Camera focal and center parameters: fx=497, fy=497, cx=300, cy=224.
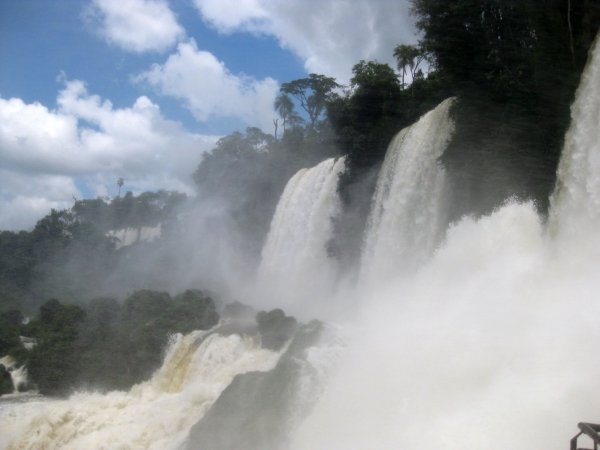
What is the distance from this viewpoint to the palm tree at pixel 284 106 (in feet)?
144

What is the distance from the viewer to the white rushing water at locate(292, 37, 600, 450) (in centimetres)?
583

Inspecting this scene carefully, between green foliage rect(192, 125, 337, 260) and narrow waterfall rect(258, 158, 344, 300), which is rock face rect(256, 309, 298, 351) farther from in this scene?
green foliage rect(192, 125, 337, 260)

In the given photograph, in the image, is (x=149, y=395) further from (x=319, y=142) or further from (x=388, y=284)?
(x=319, y=142)

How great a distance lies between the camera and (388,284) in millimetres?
13383

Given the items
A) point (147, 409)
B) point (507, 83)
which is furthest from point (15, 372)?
point (507, 83)

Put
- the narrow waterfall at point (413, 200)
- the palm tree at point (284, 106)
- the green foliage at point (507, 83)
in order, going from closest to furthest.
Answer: the green foliage at point (507, 83) < the narrow waterfall at point (413, 200) < the palm tree at point (284, 106)

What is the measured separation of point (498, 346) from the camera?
691cm

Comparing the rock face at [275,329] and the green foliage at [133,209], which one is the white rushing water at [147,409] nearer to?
A: the rock face at [275,329]

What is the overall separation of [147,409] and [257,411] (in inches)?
126

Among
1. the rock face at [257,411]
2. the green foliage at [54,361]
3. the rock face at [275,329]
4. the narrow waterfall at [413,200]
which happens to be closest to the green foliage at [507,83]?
the narrow waterfall at [413,200]

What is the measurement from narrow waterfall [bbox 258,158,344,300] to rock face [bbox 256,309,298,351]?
6931 mm

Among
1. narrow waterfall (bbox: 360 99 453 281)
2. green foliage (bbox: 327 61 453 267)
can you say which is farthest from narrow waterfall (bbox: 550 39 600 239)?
green foliage (bbox: 327 61 453 267)

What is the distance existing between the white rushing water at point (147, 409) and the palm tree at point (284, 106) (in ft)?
112

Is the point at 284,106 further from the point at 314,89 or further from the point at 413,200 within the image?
the point at 413,200
